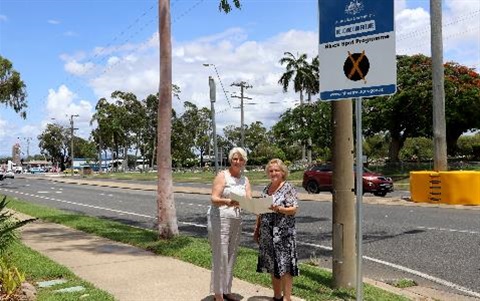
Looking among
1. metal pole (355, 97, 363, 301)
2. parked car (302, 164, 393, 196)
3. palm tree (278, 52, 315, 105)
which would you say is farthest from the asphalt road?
palm tree (278, 52, 315, 105)

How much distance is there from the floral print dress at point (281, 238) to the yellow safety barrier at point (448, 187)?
13.7 metres

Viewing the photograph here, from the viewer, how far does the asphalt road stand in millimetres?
8078

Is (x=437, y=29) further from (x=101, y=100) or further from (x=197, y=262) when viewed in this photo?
(x=101, y=100)

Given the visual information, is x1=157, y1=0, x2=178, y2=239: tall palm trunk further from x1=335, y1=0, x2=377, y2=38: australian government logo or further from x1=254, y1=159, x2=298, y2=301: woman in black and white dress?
x1=335, y1=0, x2=377, y2=38: australian government logo

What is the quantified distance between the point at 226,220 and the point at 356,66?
2119 millimetres

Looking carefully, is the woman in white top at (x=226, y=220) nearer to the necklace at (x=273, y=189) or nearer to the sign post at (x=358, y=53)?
the necklace at (x=273, y=189)

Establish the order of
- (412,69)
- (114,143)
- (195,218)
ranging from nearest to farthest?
1. (195,218)
2. (412,69)
3. (114,143)

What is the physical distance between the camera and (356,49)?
5.42m

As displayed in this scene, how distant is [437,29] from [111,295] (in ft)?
54.1

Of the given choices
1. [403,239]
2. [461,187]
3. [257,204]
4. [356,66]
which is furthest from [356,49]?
[461,187]

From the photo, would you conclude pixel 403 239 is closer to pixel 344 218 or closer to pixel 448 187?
pixel 344 218

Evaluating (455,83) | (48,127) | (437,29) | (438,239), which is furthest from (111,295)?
(48,127)

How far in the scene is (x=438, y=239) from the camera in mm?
10930

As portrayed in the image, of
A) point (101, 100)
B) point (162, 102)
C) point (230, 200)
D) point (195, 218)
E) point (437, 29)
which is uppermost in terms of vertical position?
point (101, 100)
